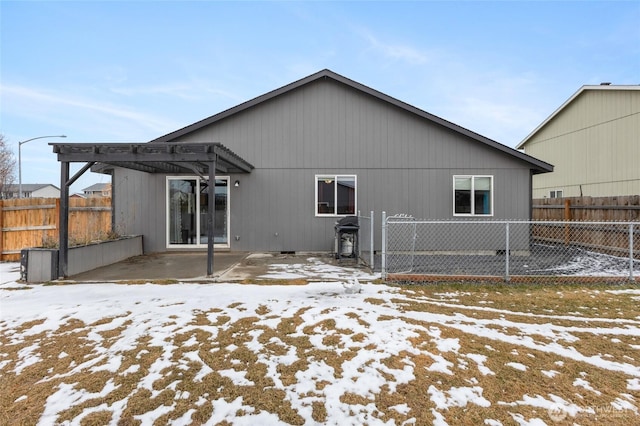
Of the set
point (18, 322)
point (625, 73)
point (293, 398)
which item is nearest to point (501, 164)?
point (293, 398)

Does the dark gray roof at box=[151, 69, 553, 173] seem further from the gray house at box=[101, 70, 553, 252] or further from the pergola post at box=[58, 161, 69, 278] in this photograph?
the pergola post at box=[58, 161, 69, 278]

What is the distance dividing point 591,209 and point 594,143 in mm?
6326

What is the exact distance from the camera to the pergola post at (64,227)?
20.6ft

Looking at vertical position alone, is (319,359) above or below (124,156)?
below

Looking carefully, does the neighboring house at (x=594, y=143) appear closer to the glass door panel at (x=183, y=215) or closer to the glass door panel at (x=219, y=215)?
the glass door panel at (x=219, y=215)

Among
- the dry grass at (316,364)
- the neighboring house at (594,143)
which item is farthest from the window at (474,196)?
the neighboring house at (594,143)

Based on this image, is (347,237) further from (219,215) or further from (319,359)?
(319,359)

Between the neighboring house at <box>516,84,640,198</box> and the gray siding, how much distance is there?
6.72 meters

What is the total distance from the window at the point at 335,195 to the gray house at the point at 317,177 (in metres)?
0.03

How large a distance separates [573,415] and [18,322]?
6.00m

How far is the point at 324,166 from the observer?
976 centimetres

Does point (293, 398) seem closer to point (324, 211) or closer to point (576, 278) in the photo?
point (576, 278)

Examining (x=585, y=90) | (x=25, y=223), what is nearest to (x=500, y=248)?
(x=585, y=90)

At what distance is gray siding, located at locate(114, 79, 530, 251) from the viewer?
9664 millimetres
